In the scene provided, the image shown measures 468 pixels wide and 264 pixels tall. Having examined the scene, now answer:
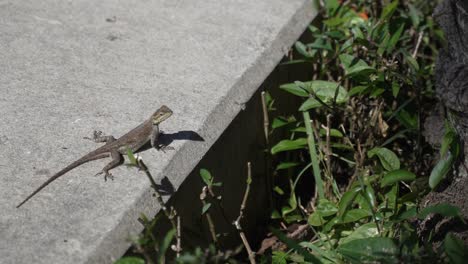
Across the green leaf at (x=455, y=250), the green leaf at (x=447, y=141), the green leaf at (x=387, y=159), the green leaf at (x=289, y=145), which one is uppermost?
the green leaf at (x=447, y=141)

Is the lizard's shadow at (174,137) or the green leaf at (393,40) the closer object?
the lizard's shadow at (174,137)

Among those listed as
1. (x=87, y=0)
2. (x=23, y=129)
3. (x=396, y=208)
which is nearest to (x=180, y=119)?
(x=23, y=129)

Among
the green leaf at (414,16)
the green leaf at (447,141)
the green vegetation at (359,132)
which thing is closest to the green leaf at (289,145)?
the green vegetation at (359,132)

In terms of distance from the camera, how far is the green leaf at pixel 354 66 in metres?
4.12

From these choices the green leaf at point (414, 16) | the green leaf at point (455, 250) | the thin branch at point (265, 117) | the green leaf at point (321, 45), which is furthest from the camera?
the green leaf at point (414, 16)

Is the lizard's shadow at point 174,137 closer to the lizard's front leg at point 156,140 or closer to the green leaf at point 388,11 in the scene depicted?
the lizard's front leg at point 156,140

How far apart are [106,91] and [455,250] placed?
2.16m

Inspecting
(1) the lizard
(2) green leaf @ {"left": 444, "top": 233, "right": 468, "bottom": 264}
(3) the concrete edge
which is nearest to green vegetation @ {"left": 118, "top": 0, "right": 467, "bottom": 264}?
(3) the concrete edge

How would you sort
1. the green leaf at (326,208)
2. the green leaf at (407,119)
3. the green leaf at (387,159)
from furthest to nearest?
1. the green leaf at (407,119)
2. the green leaf at (326,208)
3. the green leaf at (387,159)

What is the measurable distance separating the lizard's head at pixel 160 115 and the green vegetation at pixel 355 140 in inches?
19.2

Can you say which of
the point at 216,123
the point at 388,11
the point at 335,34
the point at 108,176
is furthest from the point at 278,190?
the point at 388,11

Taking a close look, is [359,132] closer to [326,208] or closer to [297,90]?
[297,90]

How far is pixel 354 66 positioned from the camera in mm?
4254

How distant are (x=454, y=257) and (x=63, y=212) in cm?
166
